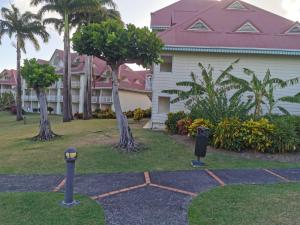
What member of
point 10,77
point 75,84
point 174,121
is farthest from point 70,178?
point 10,77

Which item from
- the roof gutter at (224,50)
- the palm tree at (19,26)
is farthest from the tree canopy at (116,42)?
the palm tree at (19,26)

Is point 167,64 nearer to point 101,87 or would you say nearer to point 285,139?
point 285,139

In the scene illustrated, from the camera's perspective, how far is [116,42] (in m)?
10.3

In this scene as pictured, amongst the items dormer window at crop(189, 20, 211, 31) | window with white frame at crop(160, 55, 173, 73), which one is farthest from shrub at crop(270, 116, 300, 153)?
dormer window at crop(189, 20, 211, 31)

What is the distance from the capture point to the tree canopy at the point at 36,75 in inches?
570

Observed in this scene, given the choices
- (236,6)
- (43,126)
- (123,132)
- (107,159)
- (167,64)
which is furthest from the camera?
(236,6)

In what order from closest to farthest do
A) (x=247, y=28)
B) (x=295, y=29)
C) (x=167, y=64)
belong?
(x=295, y=29)
(x=247, y=28)
(x=167, y=64)

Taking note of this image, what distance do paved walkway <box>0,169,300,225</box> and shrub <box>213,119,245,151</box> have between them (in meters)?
2.53

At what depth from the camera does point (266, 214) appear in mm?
4961

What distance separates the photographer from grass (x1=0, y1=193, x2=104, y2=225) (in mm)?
4773

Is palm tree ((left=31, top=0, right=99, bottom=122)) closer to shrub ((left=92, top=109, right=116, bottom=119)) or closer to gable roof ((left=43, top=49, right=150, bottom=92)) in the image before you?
shrub ((left=92, top=109, right=116, bottom=119))

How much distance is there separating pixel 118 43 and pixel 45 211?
6814mm

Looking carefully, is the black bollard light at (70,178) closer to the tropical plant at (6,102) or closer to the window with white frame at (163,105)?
the window with white frame at (163,105)

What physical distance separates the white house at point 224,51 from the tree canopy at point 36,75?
615cm
